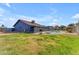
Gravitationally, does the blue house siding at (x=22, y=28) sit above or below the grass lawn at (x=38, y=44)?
above

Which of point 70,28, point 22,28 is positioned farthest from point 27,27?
point 70,28

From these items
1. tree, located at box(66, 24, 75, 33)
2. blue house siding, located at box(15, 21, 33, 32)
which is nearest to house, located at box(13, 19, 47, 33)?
blue house siding, located at box(15, 21, 33, 32)

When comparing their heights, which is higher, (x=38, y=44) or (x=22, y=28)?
(x=22, y=28)

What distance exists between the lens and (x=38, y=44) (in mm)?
1797

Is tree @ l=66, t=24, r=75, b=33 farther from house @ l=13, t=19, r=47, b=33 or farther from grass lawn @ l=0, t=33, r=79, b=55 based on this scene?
house @ l=13, t=19, r=47, b=33

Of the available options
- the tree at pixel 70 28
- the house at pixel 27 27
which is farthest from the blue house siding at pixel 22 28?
the tree at pixel 70 28

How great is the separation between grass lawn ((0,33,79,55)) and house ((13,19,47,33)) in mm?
40

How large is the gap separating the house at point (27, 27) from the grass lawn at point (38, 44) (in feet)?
0.13

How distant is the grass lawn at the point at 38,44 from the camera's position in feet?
5.85

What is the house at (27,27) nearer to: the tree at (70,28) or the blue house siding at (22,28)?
the blue house siding at (22,28)

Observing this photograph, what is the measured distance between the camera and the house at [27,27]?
180 cm

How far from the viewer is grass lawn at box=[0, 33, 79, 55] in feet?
5.85

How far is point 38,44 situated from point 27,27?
16cm

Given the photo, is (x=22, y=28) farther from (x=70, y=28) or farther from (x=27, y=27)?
(x=70, y=28)
